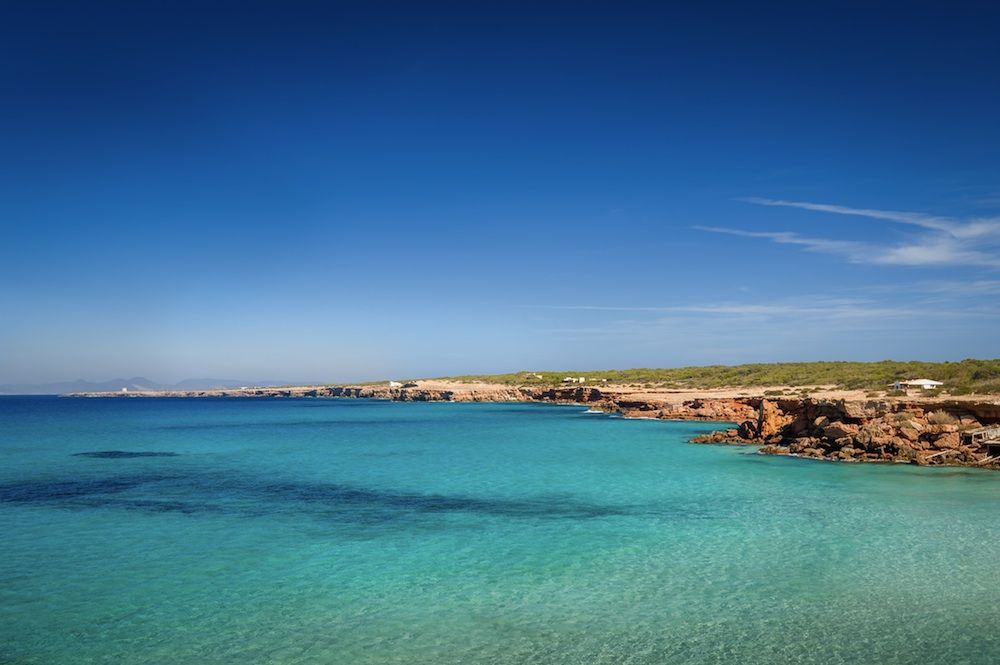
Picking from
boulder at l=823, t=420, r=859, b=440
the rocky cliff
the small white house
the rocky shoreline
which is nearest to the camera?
the rocky cliff

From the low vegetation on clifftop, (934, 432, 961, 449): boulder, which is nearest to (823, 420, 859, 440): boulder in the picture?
(934, 432, 961, 449): boulder

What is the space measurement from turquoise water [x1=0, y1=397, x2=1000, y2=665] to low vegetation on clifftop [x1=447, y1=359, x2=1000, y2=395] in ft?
133

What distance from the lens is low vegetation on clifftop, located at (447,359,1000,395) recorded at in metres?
Result: 65.8

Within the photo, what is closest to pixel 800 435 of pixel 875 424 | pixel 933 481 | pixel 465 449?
pixel 875 424

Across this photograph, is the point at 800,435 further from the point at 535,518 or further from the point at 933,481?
the point at 535,518

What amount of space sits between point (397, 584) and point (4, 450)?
4184 cm

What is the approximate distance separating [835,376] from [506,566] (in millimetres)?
80446

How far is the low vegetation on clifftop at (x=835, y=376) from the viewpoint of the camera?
6581cm

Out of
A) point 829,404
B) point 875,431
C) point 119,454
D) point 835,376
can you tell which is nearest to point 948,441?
point 875,431

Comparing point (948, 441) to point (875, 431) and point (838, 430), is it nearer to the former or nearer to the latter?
point (875, 431)

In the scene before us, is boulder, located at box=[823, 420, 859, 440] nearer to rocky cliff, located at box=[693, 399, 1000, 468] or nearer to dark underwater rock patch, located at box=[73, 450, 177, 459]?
rocky cliff, located at box=[693, 399, 1000, 468]

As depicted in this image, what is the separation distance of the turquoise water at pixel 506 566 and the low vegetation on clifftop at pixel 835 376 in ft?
133

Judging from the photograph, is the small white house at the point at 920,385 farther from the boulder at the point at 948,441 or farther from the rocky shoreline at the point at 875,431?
the boulder at the point at 948,441

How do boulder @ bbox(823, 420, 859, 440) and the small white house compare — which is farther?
the small white house
